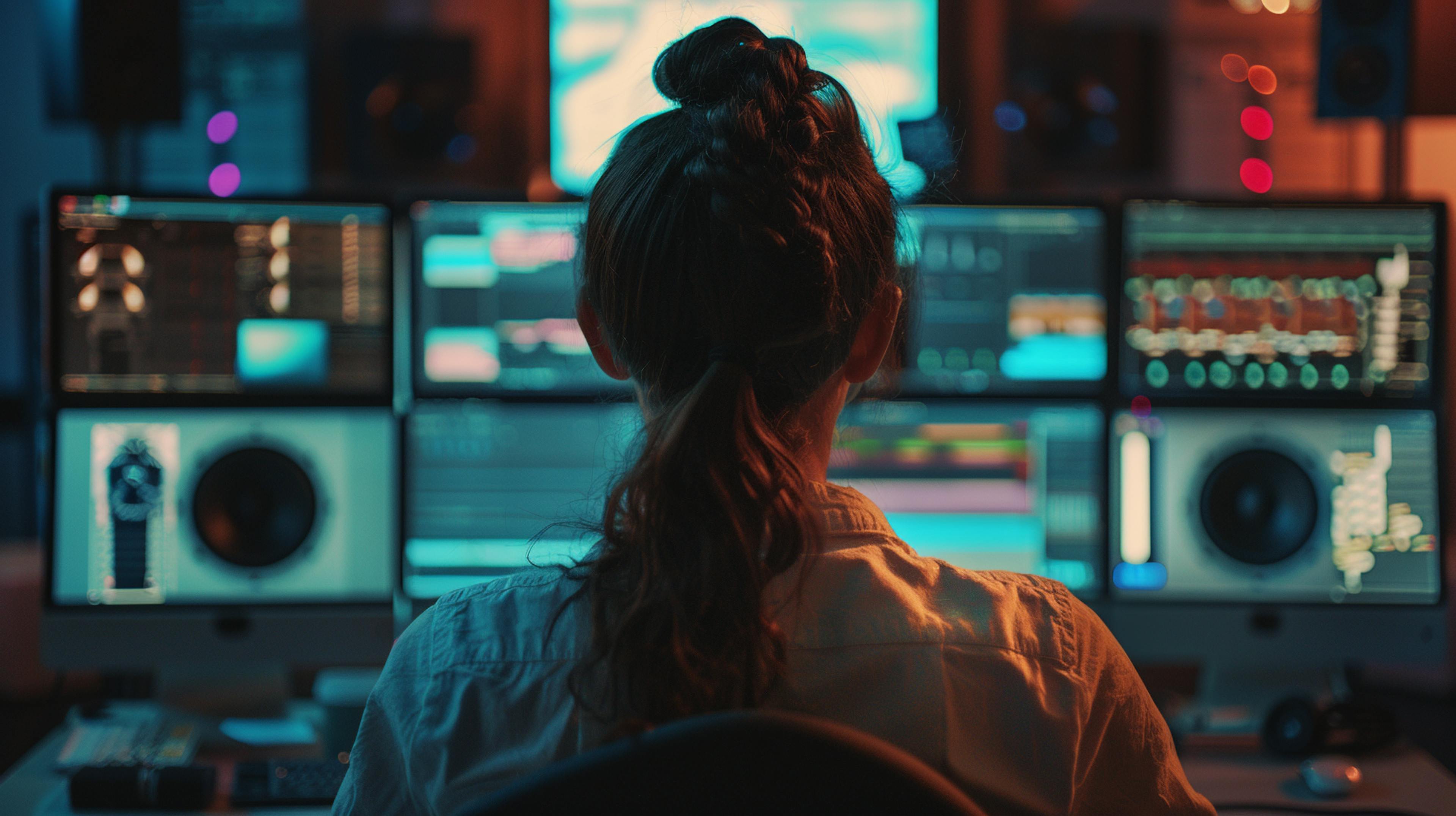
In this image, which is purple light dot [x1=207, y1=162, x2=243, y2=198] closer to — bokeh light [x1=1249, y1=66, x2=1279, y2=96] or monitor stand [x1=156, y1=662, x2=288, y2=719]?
monitor stand [x1=156, y1=662, x2=288, y2=719]

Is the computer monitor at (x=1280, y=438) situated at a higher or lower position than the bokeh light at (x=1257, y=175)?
lower

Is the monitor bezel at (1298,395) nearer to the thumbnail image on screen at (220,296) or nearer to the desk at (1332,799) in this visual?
the desk at (1332,799)

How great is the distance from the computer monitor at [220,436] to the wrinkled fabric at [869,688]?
0.71 m

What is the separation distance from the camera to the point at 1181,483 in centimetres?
139

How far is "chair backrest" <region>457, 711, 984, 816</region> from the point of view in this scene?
0.43m

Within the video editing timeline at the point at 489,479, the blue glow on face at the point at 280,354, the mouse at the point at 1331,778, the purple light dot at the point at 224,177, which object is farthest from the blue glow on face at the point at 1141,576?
the purple light dot at the point at 224,177

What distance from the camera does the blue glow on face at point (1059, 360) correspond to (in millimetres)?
1388

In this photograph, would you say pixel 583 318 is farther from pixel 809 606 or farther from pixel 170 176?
pixel 170 176

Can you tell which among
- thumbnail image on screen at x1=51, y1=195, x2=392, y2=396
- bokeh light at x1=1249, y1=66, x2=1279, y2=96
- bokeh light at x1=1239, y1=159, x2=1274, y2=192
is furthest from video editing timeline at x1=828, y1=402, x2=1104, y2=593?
bokeh light at x1=1249, y1=66, x2=1279, y2=96

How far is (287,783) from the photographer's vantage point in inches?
44.1

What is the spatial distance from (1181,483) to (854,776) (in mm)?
1075

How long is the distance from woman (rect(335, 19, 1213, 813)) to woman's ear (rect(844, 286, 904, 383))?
0.03 meters

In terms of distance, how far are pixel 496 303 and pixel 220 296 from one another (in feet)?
1.07

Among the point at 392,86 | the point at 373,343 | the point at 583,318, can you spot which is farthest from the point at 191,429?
the point at 392,86
